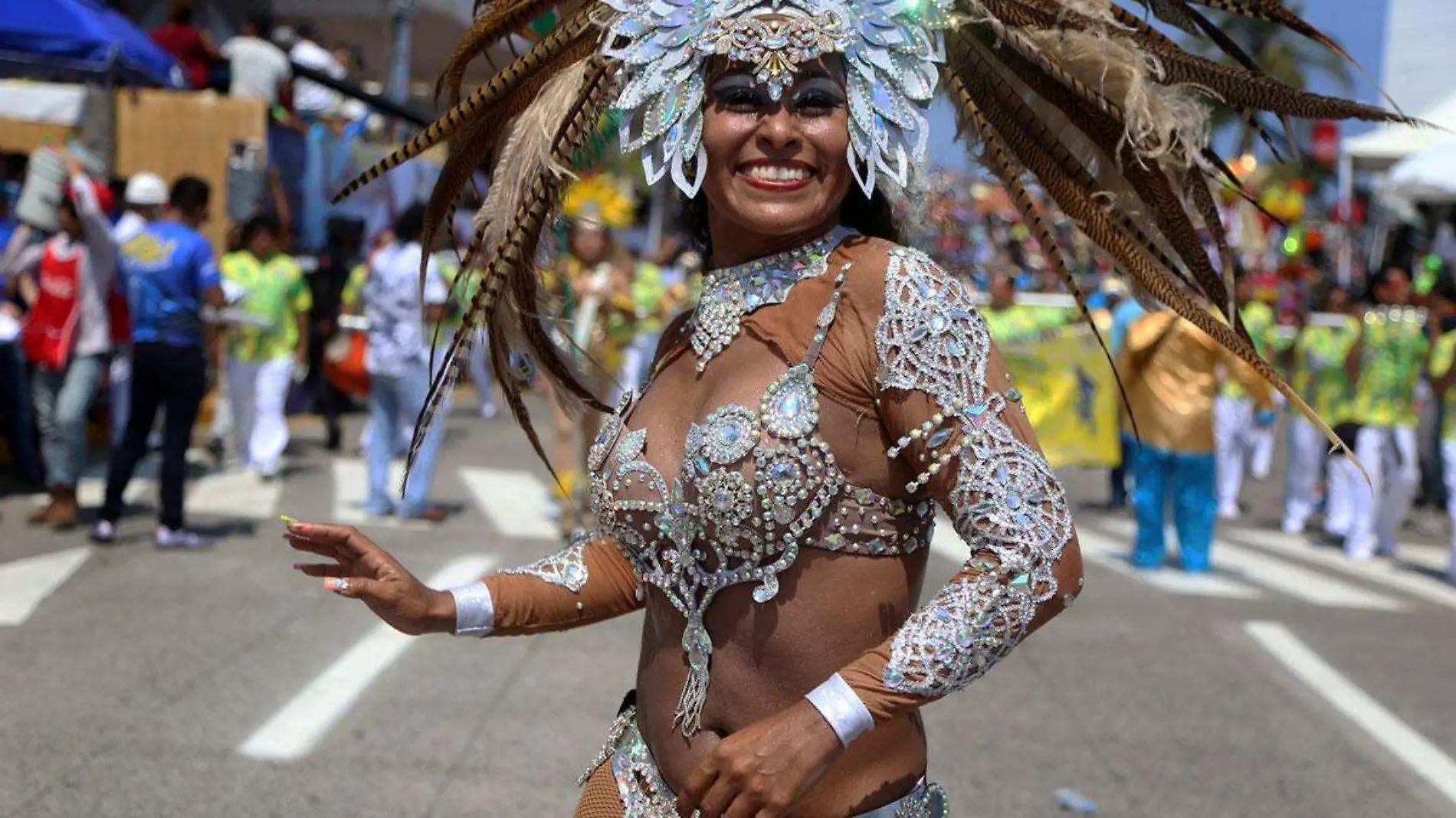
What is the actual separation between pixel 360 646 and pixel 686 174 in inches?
193

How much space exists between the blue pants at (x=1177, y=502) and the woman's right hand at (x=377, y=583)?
762 centimetres

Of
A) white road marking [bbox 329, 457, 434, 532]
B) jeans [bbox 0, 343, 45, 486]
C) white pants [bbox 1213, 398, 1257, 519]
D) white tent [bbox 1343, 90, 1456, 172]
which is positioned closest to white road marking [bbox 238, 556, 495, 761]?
white road marking [bbox 329, 457, 434, 532]

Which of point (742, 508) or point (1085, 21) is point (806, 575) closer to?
point (742, 508)

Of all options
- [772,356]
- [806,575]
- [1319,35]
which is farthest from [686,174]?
[1319,35]

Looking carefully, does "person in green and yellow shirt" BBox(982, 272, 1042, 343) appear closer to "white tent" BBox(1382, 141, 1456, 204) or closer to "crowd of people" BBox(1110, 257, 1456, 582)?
"crowd of people" BBox(1110, 257, 1456, 582)

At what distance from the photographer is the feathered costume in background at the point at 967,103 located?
7.37 ft

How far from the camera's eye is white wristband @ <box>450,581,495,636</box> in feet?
8.20

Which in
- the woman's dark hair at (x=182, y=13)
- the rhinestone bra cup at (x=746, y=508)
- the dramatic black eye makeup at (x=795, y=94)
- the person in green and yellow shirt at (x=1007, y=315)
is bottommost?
the person in green and yellow shirt at (x=1007, y=315)

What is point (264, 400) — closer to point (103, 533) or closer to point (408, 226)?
point (408, 226)

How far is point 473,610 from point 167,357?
6794 mm

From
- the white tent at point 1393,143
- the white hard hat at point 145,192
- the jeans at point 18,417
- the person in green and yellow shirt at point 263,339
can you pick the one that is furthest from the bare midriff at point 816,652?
the white tent at point 1393,143

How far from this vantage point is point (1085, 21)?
234 centimetres

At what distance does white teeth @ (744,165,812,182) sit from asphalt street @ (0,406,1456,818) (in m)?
3.08

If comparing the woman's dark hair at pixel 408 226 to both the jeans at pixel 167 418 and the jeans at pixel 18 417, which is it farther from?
the jeans at pixel 18 417
